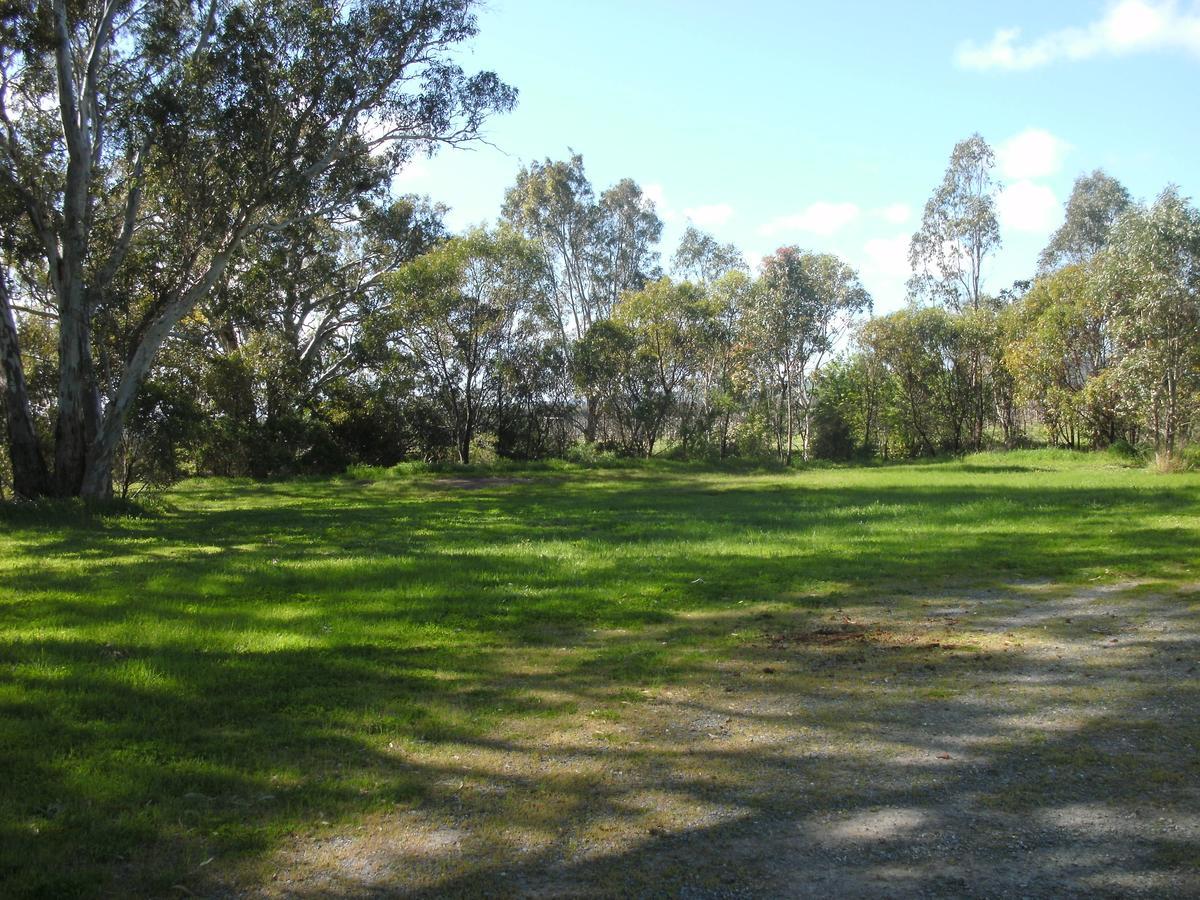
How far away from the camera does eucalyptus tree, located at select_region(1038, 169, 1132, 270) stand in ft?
165

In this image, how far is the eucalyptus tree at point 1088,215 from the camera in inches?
1986

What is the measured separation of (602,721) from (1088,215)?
185 feet

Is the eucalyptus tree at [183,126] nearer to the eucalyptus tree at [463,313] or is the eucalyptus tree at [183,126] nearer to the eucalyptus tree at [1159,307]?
the eucalyptus tree at [463,313]

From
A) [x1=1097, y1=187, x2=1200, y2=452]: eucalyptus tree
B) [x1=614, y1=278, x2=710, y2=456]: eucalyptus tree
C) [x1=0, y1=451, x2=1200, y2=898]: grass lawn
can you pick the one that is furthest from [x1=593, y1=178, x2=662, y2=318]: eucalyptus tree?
[x1=0, y1=451, x2=1200, y2=898]: grass lawn

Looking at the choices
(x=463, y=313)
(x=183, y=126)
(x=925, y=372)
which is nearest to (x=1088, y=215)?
(x=925, y=372)

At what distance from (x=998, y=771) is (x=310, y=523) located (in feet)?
43.9

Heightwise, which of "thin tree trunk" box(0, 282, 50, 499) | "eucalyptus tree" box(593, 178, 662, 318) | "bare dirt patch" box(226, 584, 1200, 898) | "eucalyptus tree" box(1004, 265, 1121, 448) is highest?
"eucalyptus tree" box(593, 178, 662, 318)

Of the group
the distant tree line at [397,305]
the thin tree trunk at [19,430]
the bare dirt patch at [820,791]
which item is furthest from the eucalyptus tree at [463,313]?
the bare dirt patch at [820,791]

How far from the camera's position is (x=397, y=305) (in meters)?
31.2

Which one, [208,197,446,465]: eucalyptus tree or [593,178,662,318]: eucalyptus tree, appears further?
[593,178,662,318]: eucalyptus tree

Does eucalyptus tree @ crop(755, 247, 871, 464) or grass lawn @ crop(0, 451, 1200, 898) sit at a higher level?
eucalyptus tree @ crop(755, 247, 871, 464)

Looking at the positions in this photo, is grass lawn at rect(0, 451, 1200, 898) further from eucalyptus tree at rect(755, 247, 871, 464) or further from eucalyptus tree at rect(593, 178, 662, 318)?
eucalyptus tree at rect(593, 178, 662, 318)

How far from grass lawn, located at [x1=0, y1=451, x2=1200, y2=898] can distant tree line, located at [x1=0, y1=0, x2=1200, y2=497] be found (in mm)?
9249

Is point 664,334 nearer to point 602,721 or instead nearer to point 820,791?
point 602,721
